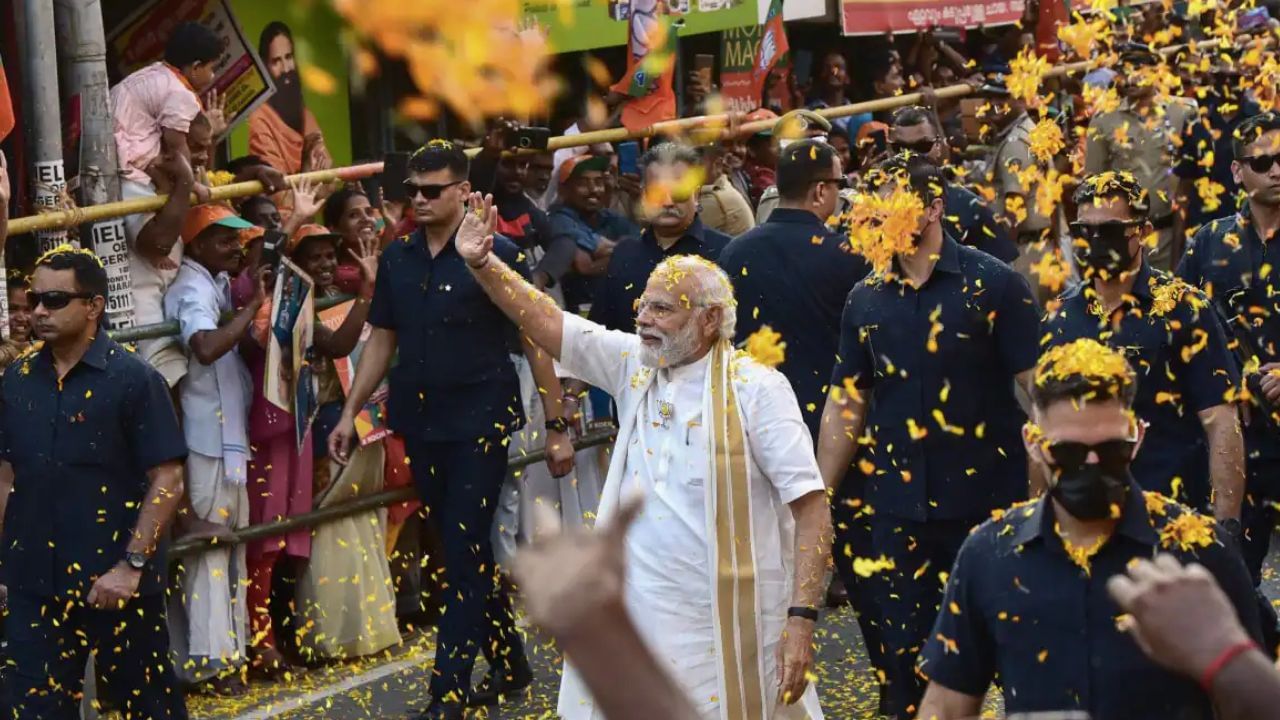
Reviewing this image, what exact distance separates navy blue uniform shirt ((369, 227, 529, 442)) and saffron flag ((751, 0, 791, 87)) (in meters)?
5.13

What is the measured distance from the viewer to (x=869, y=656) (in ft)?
31.0

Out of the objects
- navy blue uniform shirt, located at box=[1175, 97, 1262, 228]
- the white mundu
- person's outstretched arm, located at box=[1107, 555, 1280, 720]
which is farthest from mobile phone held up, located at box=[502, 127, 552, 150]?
person's outstretched arm, located at box=[1107, 555, 1280, 720]

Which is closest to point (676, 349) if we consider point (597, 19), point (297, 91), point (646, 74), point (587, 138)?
point (587, 138)

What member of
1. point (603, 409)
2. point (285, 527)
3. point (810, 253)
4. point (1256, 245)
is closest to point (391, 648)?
point (285, 527)

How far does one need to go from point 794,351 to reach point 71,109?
325 centimetres

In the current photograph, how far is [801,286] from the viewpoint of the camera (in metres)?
9.44

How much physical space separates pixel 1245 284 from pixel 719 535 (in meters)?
3.32

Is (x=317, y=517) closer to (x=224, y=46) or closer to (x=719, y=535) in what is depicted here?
(x=224, y=46)

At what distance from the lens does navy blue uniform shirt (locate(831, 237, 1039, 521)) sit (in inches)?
309

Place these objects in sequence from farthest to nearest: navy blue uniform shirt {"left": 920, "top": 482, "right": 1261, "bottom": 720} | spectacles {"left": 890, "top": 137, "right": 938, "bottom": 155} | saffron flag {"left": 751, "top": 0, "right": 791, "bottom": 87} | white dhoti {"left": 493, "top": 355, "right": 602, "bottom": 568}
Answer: saffron flag {"left": 751, "top": 0, "right": 791, "bottom": 87} < spectacles {"left": 890, "top": 137, "right": 938, "bottom": 155} < white dhoti {"left": 493, "top": 355, "right": 602, "bottom": 568} < navy blue uniform shirt {"left": 920, "top": 482, "right": 1261, "bottom": 720}

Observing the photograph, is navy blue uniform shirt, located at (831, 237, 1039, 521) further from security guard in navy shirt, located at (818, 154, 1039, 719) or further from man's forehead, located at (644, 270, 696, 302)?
man's forehead, located at (644, 270, 696, 302)

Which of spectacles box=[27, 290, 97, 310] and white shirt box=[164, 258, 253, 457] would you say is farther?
white shirt box=[164, 258, 253, 457]

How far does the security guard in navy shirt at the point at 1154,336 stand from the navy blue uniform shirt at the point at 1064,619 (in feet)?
8.24

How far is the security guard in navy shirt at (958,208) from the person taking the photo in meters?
10.8
